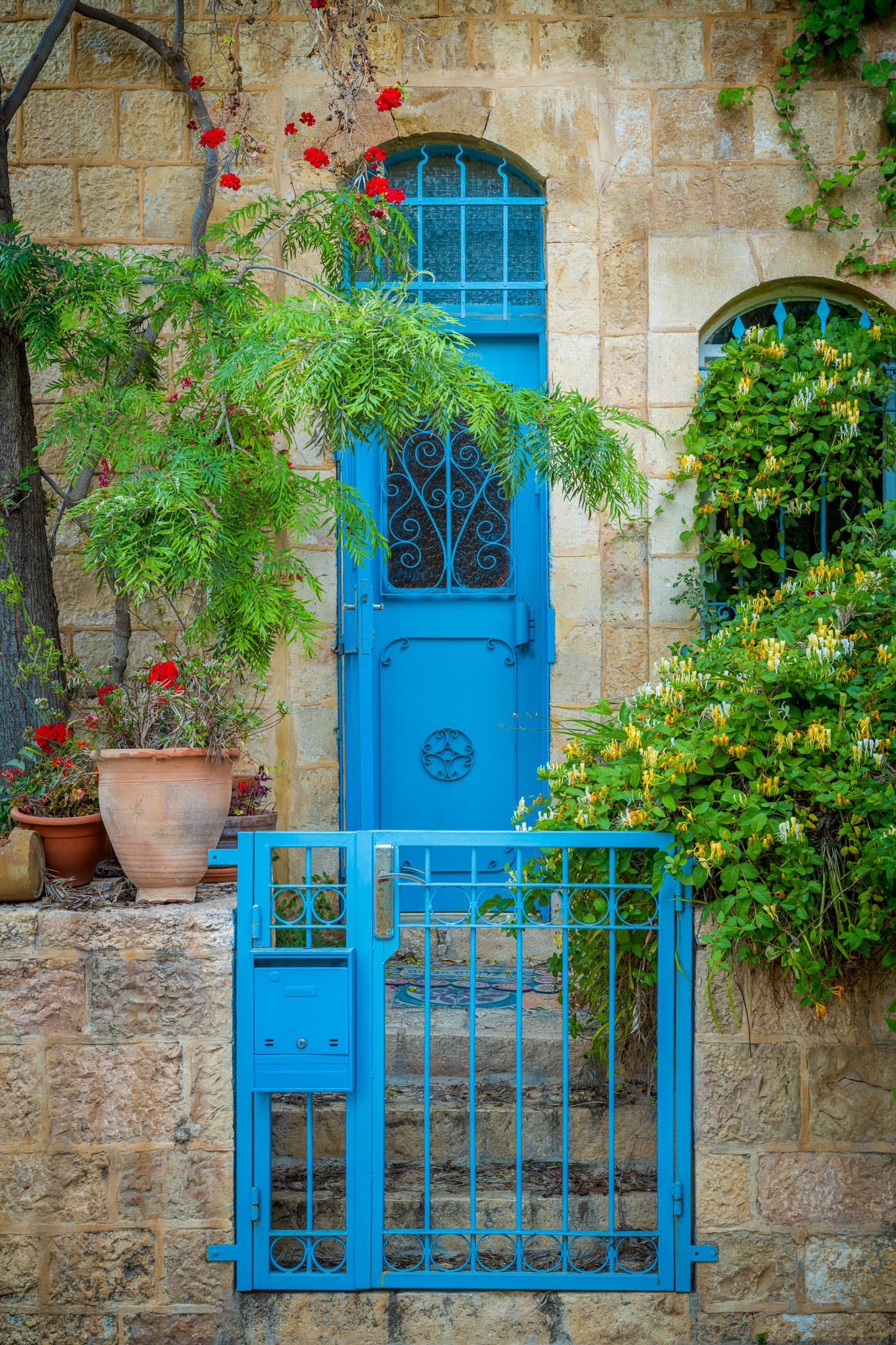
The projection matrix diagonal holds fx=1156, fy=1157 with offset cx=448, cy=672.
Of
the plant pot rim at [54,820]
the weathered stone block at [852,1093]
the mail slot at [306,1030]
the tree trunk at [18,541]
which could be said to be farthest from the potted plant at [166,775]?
the weathered stone block at [852,1093]

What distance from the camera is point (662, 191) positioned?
4965 millimetres

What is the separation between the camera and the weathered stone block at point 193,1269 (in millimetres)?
2936

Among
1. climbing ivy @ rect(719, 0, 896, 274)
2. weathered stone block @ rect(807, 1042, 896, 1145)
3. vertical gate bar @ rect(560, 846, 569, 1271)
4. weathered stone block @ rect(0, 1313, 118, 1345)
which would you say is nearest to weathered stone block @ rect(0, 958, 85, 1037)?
weathered stone block @ rect(0, 1313, 118, 1345)

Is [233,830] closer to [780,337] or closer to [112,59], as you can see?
[780,337]

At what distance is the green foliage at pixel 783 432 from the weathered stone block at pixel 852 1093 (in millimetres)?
2314

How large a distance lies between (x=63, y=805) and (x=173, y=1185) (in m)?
1.06

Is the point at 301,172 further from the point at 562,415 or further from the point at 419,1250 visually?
the point at 419,1250

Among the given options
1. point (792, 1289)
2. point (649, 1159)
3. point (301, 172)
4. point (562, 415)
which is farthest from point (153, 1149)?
point (301, 172)

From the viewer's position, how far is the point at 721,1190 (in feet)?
9.63

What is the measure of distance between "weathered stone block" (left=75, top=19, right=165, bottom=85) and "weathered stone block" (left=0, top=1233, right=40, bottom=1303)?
4429mm

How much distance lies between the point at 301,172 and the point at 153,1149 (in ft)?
12.7

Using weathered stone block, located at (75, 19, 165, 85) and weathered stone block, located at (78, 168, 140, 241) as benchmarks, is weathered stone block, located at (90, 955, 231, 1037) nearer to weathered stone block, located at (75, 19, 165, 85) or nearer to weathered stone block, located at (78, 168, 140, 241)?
weathered stone block, located at (78, 168, 140, 241)

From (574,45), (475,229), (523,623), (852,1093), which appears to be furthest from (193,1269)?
(574,45)

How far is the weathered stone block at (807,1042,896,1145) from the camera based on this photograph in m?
2.95
